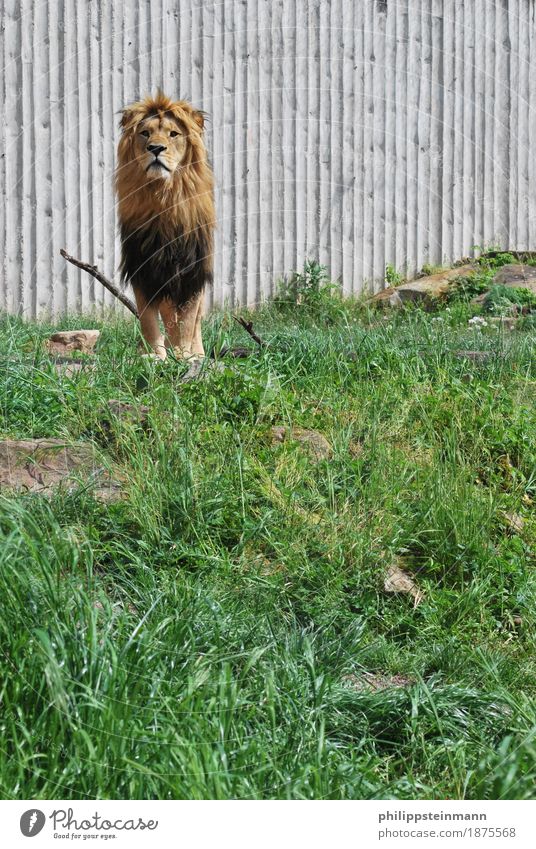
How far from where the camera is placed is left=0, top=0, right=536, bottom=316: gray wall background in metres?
7.74

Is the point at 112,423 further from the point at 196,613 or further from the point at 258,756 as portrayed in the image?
the point at 258,756

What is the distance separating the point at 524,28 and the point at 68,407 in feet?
23.3

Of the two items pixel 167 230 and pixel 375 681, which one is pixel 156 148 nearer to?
pixel 167 230

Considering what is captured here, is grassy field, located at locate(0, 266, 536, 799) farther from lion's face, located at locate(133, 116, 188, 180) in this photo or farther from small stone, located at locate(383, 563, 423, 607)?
lion's face, located at locate(133, 116, 188, 180)

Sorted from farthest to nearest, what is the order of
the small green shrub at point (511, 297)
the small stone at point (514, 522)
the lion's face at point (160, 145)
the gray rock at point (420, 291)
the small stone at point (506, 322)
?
the gray rock at point (420, 291), the small green shrub at point (511, 297), the small stone at point (506, 322), the lion's face at point (160, 145), the small stone at point (514, 522)

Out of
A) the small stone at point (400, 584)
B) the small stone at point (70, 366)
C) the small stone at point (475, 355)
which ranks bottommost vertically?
the small stone at point (400, 584)

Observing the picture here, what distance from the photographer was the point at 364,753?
111 inches

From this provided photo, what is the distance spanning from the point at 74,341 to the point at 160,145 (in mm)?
1423

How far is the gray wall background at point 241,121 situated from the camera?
774 centimetres

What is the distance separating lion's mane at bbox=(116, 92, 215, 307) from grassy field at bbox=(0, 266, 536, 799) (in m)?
0.37

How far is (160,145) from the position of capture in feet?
15.6

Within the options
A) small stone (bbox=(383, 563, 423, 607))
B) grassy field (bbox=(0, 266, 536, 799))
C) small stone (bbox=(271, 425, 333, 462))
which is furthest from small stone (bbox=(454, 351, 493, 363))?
small stone (bbox=(383, 563, 423, 607))

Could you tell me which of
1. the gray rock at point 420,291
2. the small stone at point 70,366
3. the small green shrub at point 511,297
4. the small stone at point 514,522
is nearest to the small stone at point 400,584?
the small stone at point 514,522

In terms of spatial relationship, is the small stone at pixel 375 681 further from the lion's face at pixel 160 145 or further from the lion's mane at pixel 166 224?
the lion's face at pixel 160 145
